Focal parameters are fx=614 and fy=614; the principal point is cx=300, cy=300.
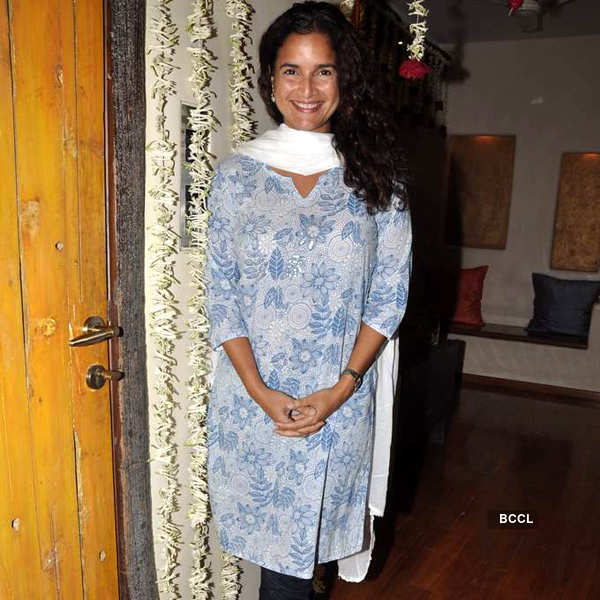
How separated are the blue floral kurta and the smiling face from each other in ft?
0.45

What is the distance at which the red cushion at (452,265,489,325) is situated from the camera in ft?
16.2

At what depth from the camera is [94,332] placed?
1.25 meters

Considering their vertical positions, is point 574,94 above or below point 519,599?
above

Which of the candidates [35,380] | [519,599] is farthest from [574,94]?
[35,380]

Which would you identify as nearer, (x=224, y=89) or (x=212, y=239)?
(x=212, y=239)

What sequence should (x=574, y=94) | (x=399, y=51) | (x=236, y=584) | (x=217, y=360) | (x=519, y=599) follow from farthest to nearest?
(x=574, y=94) → (x=399, y=51) → (x=519, y=599) → (x=236, y=584) → (x=217, y=360)

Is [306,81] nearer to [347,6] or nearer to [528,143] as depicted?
[347,6]

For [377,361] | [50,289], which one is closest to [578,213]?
[377,361]

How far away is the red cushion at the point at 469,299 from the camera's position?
16.2 ft

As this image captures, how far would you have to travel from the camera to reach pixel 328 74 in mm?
1357

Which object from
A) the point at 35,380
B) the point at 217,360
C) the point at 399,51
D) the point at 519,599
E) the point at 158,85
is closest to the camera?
the point at 35,380

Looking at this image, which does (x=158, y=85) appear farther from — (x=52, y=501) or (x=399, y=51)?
(x=399, y=51)

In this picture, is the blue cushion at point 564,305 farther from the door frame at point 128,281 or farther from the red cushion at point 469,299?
the door frame at point 128,281

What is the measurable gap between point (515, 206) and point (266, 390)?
14.1 feet
